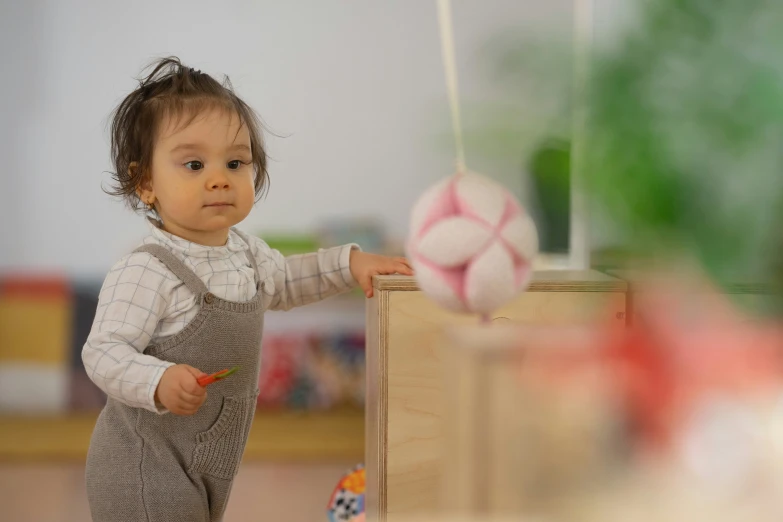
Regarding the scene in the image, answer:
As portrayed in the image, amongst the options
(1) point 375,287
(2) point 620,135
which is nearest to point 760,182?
(2) point 620,135

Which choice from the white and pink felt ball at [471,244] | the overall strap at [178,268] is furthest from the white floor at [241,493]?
the white and pink felt ball at [471,244]

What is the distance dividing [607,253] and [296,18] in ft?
8.06

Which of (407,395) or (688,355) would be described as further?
(407,395)

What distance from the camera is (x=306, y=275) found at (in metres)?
1.29

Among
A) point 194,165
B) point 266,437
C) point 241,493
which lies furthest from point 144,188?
point 266,437

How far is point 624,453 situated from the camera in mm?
290

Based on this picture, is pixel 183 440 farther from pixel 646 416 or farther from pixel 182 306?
pixel 646 416

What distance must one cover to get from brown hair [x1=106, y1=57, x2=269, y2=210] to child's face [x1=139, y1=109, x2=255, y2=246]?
2cm

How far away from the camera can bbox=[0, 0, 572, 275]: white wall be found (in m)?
2.64

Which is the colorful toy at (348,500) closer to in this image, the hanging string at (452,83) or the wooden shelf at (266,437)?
the wooden shelf at (266,437)

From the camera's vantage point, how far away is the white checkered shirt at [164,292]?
3.26 ft

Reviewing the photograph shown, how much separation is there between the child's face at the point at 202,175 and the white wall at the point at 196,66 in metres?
1.49

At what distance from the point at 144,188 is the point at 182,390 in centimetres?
36

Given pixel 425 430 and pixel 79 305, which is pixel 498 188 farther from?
pixel 79 305
